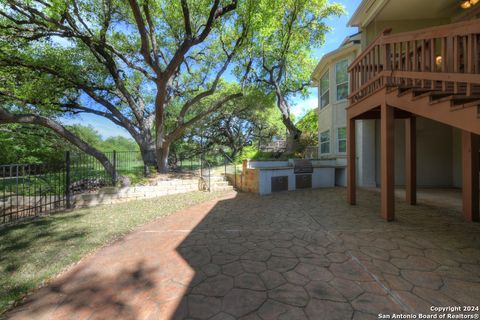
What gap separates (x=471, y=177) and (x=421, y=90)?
2.49m

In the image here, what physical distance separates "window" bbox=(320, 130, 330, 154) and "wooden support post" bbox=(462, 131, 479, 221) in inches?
235

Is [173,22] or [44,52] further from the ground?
[173,22]

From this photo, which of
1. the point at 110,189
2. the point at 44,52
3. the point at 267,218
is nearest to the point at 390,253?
the point at 267,218

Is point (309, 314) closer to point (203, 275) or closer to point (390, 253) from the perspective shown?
point (203, 275)

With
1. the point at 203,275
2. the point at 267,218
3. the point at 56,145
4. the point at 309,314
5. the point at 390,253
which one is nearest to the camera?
the point at 309,314

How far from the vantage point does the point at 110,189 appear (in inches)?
285

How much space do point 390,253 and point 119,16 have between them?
14726mm

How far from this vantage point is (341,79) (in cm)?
938

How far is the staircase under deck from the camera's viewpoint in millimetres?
2752

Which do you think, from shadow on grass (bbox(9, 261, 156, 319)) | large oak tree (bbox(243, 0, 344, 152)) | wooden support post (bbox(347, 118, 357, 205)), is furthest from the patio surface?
large oak tree (bbox(243, 0, 344, 152))

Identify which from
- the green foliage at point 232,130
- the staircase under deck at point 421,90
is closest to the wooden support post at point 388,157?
the staircase under deck at point 421,90

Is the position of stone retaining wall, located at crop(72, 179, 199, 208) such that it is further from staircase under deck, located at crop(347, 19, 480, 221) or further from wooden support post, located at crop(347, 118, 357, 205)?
staircase under deck, located at crop(347, 19, 480, 221)

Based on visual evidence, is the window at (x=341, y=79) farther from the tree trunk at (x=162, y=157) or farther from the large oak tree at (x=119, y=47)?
the tree trunk at (x=162, y=157)

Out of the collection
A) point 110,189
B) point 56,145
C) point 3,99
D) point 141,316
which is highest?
point 3,99
